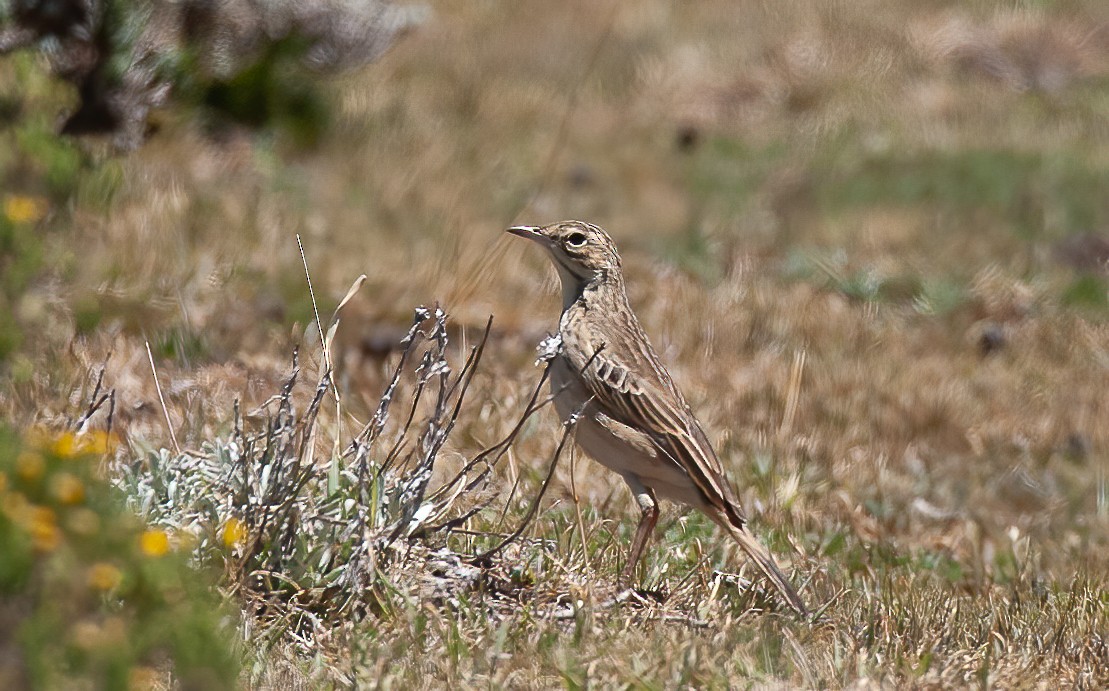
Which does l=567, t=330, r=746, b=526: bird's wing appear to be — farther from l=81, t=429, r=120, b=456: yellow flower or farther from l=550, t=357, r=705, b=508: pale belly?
l=81, t=429, r=120, b=456: yellow flower

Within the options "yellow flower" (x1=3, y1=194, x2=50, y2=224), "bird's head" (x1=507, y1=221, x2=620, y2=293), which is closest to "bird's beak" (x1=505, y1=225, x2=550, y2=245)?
"bird's head" (x1=507, y1=221, x2=620, y2=293)

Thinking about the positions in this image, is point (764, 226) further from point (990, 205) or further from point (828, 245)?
point (990, 205)

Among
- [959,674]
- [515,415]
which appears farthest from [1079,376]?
[959,674]

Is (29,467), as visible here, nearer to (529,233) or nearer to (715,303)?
(529,233)

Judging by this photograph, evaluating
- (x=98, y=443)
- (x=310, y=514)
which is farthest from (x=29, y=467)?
(x=310, y=514)

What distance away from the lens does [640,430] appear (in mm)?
4766

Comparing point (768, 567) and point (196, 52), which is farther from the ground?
point (768, 567)

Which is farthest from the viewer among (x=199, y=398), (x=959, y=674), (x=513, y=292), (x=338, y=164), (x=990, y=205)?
(x=990, y=205)

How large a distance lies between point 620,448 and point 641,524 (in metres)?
0.25

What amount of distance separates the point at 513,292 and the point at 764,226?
308 centimetres

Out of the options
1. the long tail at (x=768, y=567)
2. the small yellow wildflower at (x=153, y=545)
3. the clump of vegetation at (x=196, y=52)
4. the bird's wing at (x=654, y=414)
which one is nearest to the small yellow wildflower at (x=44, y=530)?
the small yellow wildflower at (x=153, y=545)

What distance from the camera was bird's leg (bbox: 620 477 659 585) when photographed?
4.69 metres

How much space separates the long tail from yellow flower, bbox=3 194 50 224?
3965mm

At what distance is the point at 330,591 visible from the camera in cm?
432
